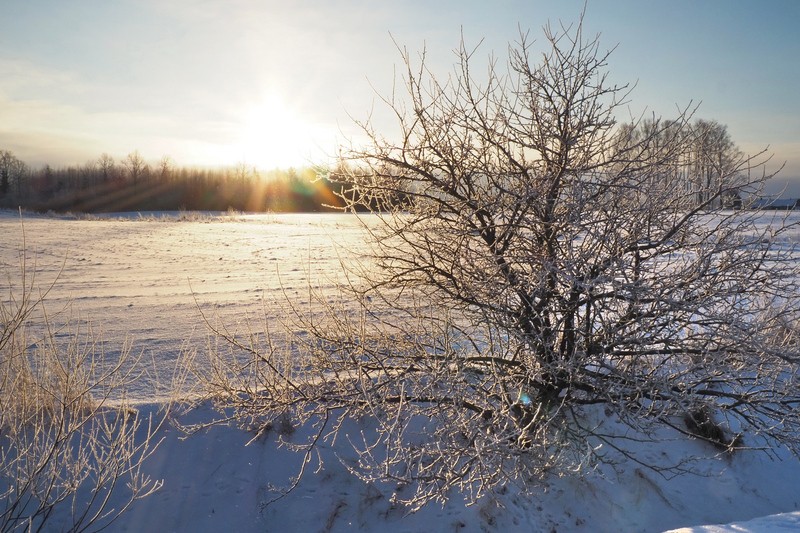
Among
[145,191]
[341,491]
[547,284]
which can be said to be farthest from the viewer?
[145,191]

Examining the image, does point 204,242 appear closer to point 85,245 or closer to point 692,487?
point 85,245

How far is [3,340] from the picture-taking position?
3.48 meters

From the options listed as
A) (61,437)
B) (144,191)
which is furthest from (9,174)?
(61,437)

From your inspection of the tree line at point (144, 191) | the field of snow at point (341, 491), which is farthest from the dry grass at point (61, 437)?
the tree line at point (144, 191)

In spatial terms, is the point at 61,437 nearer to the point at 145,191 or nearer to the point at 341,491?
the point at 341,491

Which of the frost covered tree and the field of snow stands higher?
the frost covered tree

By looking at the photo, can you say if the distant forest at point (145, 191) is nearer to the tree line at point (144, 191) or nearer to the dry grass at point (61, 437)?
the tree line at point (144, 191)

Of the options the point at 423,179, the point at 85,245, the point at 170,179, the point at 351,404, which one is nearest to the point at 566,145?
the point at 423,179

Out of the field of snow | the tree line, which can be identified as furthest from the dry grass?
the tree line

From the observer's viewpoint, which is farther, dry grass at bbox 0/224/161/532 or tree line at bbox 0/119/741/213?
tree line at bbox 0/119/741/213

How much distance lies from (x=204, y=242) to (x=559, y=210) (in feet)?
66.4

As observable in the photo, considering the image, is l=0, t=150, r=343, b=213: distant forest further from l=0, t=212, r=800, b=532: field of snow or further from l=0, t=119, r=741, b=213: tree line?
l=0, t=212, r=800, b=532: field of snow

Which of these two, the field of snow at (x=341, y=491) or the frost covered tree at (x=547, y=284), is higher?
the frost covered tree at (x=547, y=284)

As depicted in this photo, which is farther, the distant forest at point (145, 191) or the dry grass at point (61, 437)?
the distant forest at point (145, 191)
